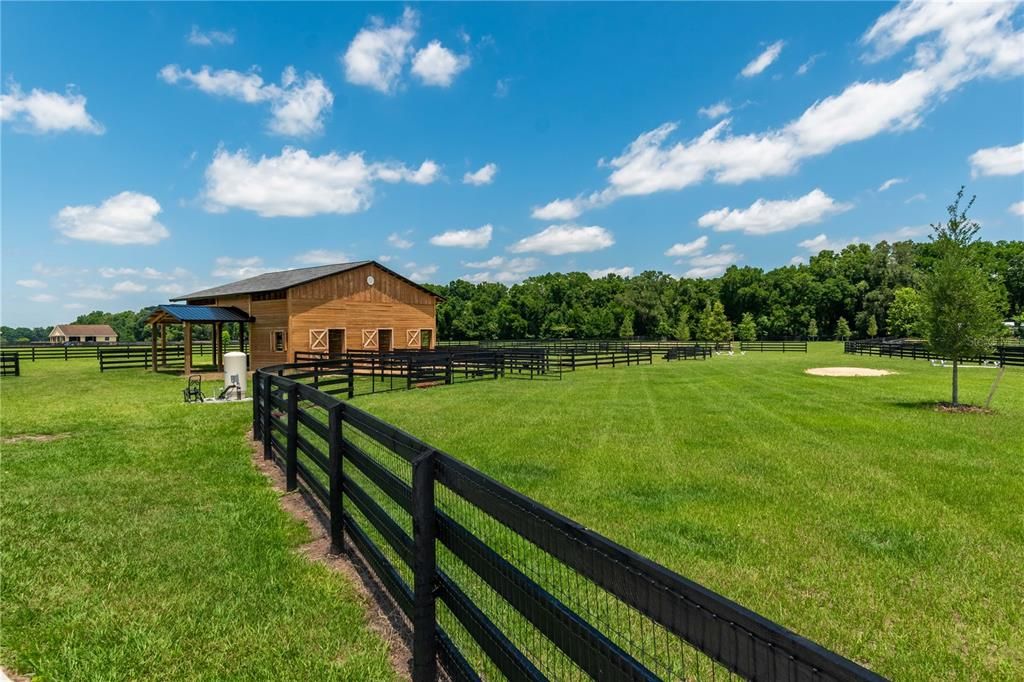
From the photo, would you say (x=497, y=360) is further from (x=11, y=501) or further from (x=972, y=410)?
(x=11, y=501)

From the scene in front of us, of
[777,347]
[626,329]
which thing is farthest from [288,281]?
[626,329]

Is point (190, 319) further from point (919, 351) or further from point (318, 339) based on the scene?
point (919, 351)

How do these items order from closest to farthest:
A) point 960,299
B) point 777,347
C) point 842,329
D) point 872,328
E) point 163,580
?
point 163,580, point 960,299, point 777,347, point 872,328, point 842,329

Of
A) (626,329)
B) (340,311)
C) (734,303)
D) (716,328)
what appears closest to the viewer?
(340,311)

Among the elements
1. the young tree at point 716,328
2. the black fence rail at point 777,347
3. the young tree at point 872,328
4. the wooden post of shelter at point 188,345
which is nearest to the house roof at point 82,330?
the wooden post of shelter at point 188,345

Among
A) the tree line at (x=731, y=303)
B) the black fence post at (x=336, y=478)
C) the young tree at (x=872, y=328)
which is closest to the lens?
the black fence post at (x=336, y=478)

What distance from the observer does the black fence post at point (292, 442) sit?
6635mm

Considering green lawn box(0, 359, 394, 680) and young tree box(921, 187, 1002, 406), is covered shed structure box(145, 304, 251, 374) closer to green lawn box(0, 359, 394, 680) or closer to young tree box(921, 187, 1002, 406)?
green lawn box(0, 359, 394, 680)

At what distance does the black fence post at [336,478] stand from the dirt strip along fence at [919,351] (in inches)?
696

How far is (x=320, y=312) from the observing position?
29.5 meters

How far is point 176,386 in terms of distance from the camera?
2092 cm

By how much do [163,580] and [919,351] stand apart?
1752 inches

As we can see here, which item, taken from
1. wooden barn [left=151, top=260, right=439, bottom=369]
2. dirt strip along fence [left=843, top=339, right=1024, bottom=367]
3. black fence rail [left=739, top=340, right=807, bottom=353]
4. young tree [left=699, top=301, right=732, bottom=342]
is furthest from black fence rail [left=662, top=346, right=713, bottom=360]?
young tree [left=699, top=301, right=732, bottom=342]

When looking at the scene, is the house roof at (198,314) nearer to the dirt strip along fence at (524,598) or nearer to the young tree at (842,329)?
the dirt strip along fence at (524,598)
